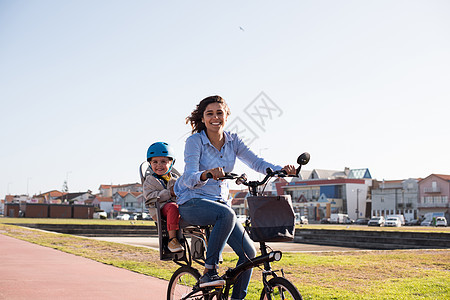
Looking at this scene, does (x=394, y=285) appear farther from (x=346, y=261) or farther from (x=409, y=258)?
(x=409, y=258)

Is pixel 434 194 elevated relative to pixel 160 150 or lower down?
lower down

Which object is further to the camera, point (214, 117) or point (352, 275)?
point (352, 275)

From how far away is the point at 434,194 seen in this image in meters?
88.4

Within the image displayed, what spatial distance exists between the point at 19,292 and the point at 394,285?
16.0ft

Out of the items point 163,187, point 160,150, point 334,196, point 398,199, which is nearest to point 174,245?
point 163,187

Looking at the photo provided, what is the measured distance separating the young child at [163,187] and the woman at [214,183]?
7.2 inches

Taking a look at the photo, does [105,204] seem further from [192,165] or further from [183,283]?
[192,165]

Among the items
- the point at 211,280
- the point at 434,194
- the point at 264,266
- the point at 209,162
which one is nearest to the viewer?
the point at 264,266

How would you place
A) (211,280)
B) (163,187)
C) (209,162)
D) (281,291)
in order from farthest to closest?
(163,187) → (209,162) → (211,280) → (281,291)

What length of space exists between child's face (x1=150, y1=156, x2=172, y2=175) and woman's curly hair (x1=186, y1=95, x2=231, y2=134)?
52 centimetres

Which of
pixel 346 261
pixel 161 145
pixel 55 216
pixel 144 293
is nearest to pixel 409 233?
pixel 346 261

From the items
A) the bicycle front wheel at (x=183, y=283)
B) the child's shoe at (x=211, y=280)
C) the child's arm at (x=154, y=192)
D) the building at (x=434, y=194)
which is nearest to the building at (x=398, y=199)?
the building at (x=434, y=194)

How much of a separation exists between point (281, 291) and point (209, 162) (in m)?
1.15

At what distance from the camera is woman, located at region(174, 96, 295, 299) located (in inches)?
151
